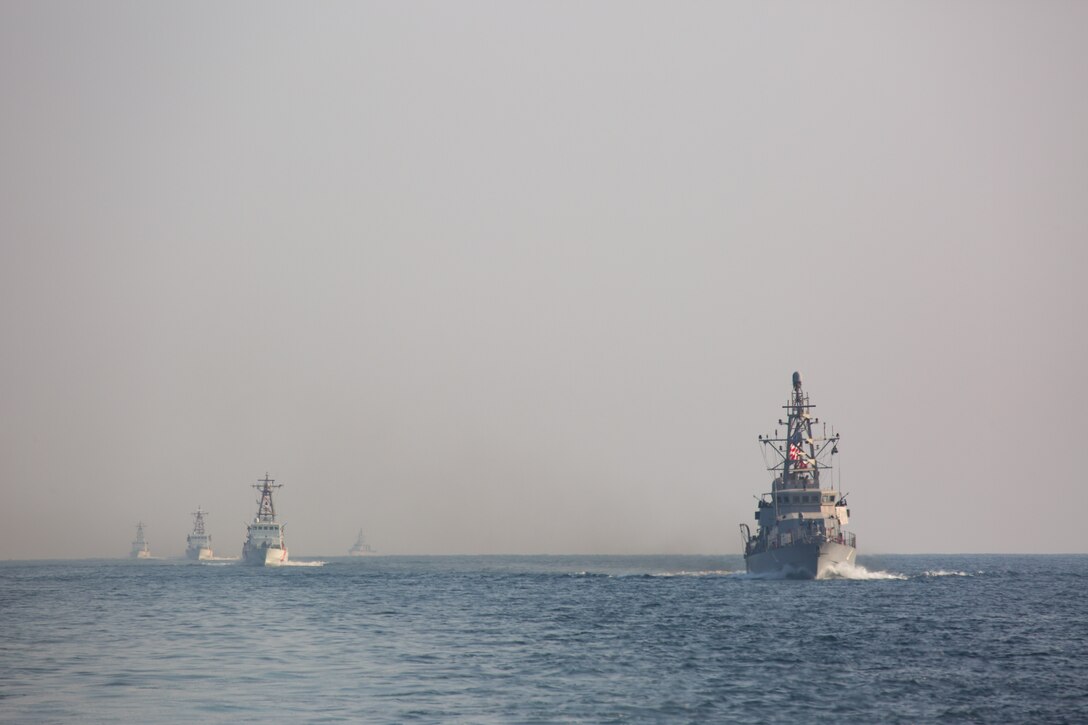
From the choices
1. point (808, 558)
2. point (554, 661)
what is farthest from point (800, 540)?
point (554, 661)

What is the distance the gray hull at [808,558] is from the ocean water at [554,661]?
14.9 meters

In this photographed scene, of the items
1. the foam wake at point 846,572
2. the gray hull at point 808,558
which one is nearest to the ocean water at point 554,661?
the gray hull at point 808,558

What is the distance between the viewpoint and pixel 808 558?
352 feet

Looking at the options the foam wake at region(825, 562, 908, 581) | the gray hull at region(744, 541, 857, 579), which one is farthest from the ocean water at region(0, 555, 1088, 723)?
the foam wake at region(825, 562, 908, 581)

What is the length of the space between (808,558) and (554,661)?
6464 cm

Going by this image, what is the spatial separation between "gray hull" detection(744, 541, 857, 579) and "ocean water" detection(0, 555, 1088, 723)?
14897mm

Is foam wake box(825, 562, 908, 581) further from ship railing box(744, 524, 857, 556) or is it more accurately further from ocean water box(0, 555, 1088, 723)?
ocean water box(0, 555, 1088, 723)

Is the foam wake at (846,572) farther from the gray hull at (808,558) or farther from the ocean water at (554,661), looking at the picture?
the ocean water at (554,661)

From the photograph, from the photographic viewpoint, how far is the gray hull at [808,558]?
4208 inches

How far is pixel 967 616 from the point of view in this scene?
7375cm

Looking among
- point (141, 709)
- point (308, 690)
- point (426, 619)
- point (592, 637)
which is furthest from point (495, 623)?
point (141, 709)

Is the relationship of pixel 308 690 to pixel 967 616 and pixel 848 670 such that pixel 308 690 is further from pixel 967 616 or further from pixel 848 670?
pixel 967 616

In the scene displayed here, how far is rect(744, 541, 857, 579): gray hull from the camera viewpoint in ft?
351

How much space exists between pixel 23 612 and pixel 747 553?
76904mm
